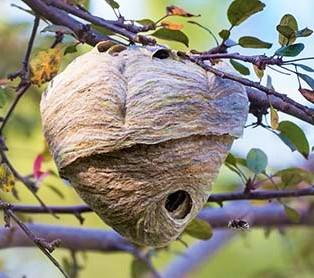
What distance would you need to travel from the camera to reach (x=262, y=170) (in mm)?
1450

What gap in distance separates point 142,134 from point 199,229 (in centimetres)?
39

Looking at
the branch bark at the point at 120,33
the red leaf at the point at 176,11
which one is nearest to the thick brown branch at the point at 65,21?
the branch bark at the point at 120,33

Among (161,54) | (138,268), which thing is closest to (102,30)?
(161,54)

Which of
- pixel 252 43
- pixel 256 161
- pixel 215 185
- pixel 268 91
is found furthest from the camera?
pixel 215 185

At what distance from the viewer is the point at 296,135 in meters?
1.35

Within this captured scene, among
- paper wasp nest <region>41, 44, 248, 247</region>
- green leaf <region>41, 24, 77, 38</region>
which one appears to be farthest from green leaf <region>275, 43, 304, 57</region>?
green leaf <region>41, 24, 77, 38</region>

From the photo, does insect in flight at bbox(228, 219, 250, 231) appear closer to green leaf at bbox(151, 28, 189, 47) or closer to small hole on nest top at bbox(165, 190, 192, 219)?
small hole on nest top at bbox(165, 190, 192, 219)

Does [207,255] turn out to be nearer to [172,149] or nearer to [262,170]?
[262,170]

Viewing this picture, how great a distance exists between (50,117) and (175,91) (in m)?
0.17

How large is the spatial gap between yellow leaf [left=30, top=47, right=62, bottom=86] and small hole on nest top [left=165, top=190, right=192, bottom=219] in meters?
0.25

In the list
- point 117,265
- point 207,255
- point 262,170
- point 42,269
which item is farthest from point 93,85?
point 117,265

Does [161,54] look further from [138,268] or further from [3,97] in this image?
[138,268]

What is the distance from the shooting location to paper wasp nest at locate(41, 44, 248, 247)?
1.15 meters

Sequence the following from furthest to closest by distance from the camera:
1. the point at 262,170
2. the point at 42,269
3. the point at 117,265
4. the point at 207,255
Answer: the point at 117,265
the point at 42,269
the point at 207,255
the point at 262,170
